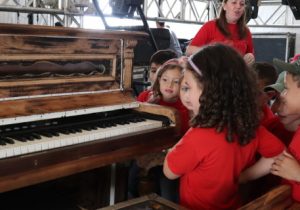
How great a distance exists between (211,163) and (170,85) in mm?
1142

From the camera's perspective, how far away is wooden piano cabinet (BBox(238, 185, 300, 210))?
1360 millimetres

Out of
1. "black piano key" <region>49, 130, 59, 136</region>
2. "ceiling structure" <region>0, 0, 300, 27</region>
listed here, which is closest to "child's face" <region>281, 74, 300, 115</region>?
"black piano key" <region>49, 130, 59, 136</region>

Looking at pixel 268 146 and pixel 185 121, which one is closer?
pixel 268 146

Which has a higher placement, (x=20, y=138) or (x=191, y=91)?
(x=191, y=91)

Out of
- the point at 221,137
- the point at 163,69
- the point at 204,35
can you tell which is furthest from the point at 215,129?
the point at 204,35

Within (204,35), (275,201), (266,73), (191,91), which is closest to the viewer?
(275,201)

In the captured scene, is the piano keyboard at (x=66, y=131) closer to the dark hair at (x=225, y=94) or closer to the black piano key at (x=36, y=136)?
the black piano key at (x=36, y=136)

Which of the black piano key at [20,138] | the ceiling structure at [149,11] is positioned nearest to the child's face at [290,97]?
the black piano key at [20,138]

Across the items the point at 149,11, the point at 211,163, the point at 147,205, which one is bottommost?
the point at 147,205

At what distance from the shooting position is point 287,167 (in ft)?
5.49

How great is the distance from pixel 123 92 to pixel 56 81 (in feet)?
1.41

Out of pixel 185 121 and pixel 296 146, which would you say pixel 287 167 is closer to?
pixel 296 146

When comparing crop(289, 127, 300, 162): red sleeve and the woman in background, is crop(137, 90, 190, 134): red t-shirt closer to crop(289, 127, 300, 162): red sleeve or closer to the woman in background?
the woman in background

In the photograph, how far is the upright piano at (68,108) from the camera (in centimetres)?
163
